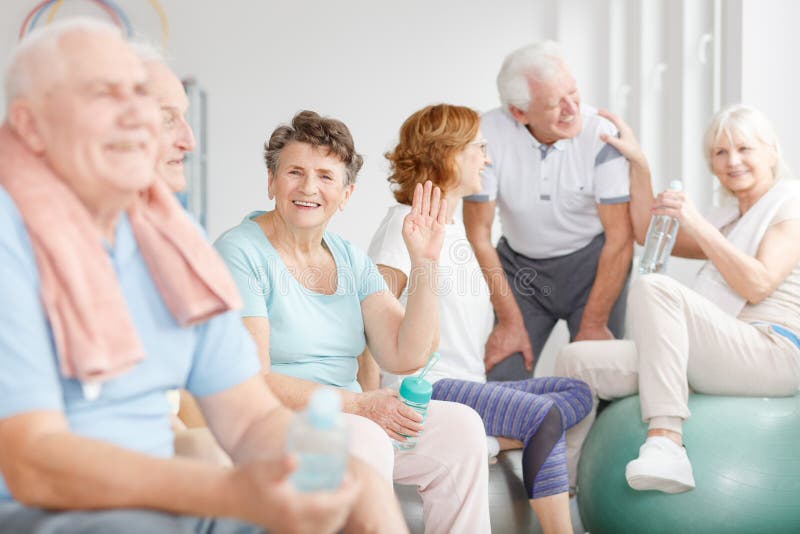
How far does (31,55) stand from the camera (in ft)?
3.34

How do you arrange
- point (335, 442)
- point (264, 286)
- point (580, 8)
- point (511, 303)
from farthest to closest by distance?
point (580, 8) < point (511, 303) < point (264, 286) < point (335, 442)

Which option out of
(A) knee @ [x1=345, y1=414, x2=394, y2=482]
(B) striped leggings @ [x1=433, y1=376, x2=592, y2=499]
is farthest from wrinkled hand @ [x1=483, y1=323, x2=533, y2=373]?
(A) knee @ [x1=345, y1=414, x2=394, y2=482]

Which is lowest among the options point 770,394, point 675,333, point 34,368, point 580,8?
point 770,394

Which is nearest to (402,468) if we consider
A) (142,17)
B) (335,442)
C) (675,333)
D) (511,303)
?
(675,333)

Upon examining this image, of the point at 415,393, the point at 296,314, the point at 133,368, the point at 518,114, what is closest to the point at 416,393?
the point at 415,393

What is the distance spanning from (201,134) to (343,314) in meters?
3.61

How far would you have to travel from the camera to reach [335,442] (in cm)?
93

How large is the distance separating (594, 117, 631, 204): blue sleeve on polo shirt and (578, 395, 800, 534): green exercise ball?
88cm

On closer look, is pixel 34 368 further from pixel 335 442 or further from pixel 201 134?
pixel 201 134

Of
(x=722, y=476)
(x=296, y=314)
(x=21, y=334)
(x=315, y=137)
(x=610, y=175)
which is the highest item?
(x=315, y=137)

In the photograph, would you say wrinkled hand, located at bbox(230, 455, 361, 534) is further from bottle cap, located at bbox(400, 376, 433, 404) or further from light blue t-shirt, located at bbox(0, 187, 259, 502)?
bottle cap, located at bbox(400, 376, 433, 404)

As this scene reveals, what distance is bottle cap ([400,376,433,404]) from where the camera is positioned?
1795 millimetres

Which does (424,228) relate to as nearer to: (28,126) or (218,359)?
(218,359)

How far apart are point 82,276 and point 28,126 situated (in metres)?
0.18
